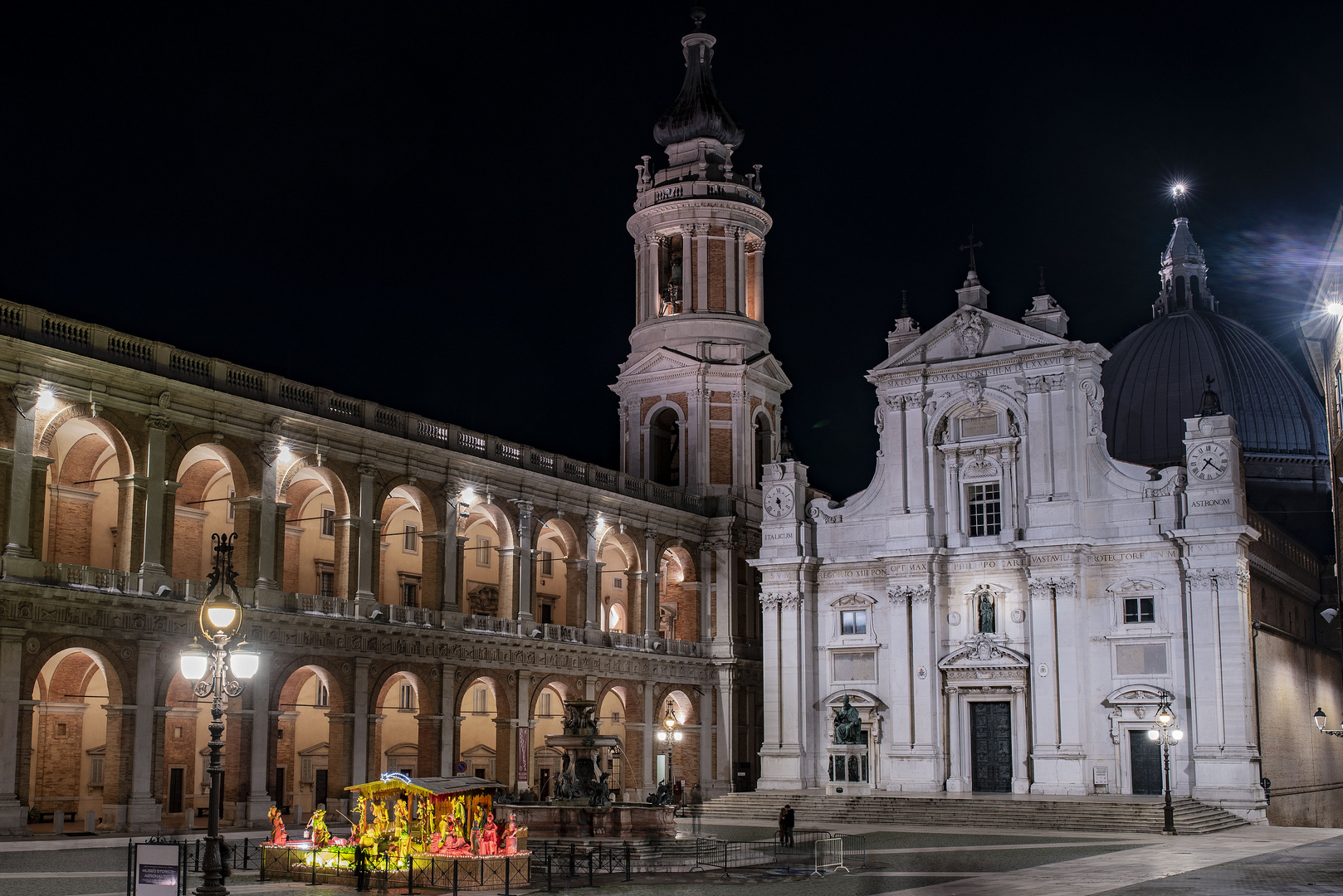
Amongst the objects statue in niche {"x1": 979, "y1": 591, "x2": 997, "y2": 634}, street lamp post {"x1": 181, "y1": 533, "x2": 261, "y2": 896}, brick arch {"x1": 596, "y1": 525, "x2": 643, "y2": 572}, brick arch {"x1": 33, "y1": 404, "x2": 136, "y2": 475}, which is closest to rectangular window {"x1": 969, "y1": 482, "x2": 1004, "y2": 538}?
statue in niche {"x1": 979, "y1": 591, "x2": 997, "y2": 634}

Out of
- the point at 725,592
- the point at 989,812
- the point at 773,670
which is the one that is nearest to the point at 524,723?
the point at 773,670

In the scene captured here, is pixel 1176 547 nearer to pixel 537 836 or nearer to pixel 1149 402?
pixel 1149 402

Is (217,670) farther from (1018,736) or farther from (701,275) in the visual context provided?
(701,275)

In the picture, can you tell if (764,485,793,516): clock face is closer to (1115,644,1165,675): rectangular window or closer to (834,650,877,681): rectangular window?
(834,650,877,681): rectangular window

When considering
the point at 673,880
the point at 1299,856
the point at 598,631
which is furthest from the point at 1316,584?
the point at 673,880

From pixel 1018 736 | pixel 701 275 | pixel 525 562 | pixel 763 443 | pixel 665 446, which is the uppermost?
pixel 701 275

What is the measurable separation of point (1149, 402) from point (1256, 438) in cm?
598

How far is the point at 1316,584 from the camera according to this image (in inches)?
2712

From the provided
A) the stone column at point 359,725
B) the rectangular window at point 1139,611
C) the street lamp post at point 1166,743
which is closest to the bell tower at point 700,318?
the rectangular window at point 1139,611

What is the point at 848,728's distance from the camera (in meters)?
51.1

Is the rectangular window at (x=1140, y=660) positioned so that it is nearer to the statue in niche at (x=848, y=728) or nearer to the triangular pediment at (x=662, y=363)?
the statue in niche at (x=848, y=728)

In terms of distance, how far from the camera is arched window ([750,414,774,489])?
213 ft

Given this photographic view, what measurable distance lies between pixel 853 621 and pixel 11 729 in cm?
3142

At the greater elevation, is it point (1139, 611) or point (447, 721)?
point (1139, 611)
